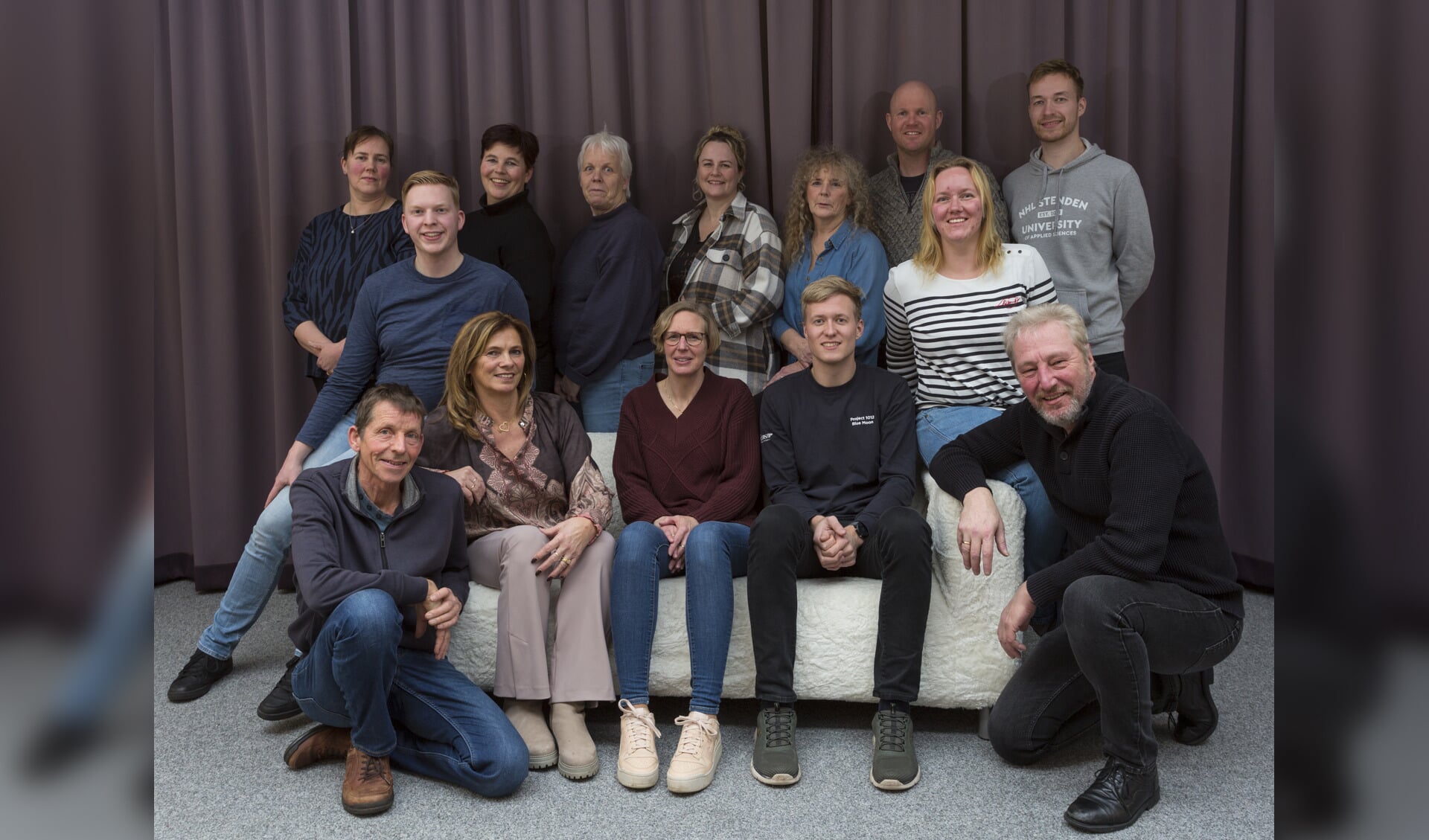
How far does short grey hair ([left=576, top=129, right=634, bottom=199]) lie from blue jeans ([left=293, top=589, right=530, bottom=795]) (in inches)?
65.0

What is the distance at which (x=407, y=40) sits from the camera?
358cm

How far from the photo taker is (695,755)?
2.16 m

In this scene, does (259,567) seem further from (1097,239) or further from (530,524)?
(1097,239)

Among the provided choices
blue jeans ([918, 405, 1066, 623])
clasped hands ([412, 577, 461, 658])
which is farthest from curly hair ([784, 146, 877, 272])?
clasped hands ([412, 577, 461, 658])

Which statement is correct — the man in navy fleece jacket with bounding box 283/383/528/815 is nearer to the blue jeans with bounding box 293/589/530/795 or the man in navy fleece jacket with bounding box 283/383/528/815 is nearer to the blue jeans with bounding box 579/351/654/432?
the blue jeans with bounding box 293/589/530/795

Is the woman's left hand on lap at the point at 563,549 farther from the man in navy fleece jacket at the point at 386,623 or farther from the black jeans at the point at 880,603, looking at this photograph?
the black jeans at the point at 880,603

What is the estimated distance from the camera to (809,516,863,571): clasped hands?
236 cm

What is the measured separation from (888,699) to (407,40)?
2724mm

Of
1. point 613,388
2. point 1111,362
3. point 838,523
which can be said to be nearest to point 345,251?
point 613,388

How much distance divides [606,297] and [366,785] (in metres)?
1.53

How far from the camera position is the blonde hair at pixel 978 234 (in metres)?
2.62
